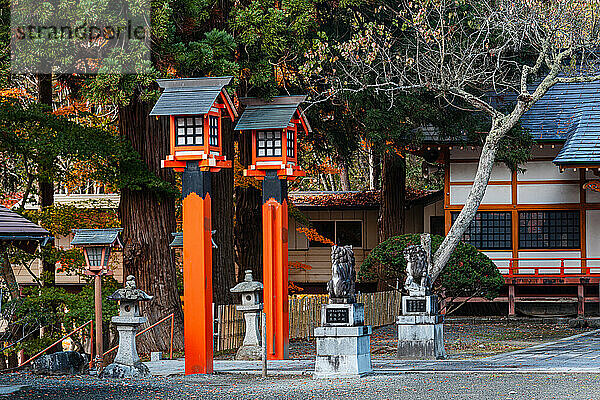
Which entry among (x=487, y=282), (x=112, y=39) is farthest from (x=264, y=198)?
(x=487, y=282)

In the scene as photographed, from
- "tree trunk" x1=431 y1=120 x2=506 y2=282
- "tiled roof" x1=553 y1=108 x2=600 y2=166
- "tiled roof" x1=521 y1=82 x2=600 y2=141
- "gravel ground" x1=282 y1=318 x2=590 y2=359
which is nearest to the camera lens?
"gravel ground" x1=282 y1=318 x2=590 y2=359

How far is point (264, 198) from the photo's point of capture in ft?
54.6

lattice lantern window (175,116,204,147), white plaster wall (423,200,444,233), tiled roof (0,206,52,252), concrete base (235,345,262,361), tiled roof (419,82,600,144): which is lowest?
concrete base (235,345,262,361)

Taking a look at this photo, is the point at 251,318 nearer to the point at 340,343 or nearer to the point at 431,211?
the point at 340,343

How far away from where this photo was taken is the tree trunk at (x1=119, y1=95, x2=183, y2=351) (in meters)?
19.2

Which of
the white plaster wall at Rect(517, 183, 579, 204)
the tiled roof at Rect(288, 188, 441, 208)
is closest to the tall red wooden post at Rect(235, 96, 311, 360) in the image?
the white plaster wall at Rect(517, 183, 579, 204)

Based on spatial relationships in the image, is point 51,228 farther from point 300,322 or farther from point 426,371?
point 426,371

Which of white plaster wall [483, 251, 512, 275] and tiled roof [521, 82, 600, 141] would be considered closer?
tiled roof [521, 82, 600, 141]

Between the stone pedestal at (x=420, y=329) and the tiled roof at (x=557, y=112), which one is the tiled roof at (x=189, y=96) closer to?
the stone pedestal at (x=420, y=329)

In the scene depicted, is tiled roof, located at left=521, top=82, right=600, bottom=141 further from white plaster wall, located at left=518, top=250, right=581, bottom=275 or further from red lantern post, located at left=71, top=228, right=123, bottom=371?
red lantern post, located at left=71, top=228, right=123, bottom=371

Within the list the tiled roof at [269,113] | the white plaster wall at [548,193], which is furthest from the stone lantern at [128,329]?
the white plaster wall at [548,193]

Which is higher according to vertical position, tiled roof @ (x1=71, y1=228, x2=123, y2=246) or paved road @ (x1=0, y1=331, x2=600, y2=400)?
tiled roof @ (x1=71, y1=228, x2=123, y2=246)

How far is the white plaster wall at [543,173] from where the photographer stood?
1050 inches

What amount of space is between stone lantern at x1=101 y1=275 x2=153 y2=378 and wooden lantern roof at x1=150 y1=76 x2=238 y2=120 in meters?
2.87
